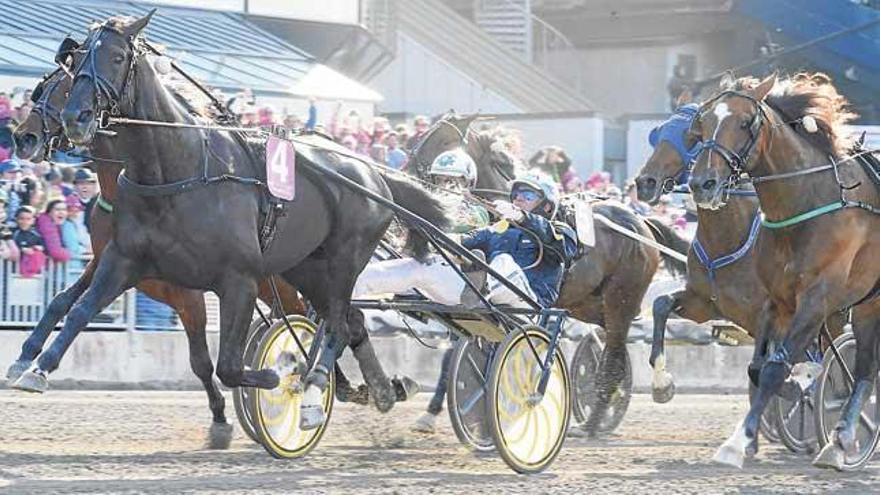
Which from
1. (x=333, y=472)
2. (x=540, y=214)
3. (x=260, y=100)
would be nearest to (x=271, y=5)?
(x=260, y=100)

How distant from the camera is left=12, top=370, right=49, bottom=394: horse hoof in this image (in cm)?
837

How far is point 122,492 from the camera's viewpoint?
778 centimetres

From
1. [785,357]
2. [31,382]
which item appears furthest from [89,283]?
[785,357]

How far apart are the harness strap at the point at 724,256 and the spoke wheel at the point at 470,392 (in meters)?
1.63

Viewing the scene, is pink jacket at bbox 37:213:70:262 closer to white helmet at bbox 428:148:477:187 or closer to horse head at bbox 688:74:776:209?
white helmet at bbox 428:148:477:187

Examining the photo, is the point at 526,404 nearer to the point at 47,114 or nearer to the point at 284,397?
the point at 284,397

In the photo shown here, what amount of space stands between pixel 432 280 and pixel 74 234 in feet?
14.0

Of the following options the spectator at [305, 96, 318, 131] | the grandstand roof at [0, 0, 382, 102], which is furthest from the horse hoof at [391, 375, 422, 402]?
the grandstand roof at [0, 0, 382, 102]

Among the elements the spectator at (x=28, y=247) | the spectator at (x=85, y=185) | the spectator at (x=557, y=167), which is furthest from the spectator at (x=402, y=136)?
the spectator at (x=28, y=247)

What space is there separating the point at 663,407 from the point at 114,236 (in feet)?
19.8

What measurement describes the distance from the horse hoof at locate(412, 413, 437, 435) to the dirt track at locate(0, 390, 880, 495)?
0.07m

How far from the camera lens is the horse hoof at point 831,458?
9.48m

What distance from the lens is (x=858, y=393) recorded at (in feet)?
32.5

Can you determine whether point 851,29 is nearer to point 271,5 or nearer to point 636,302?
point 271,5
